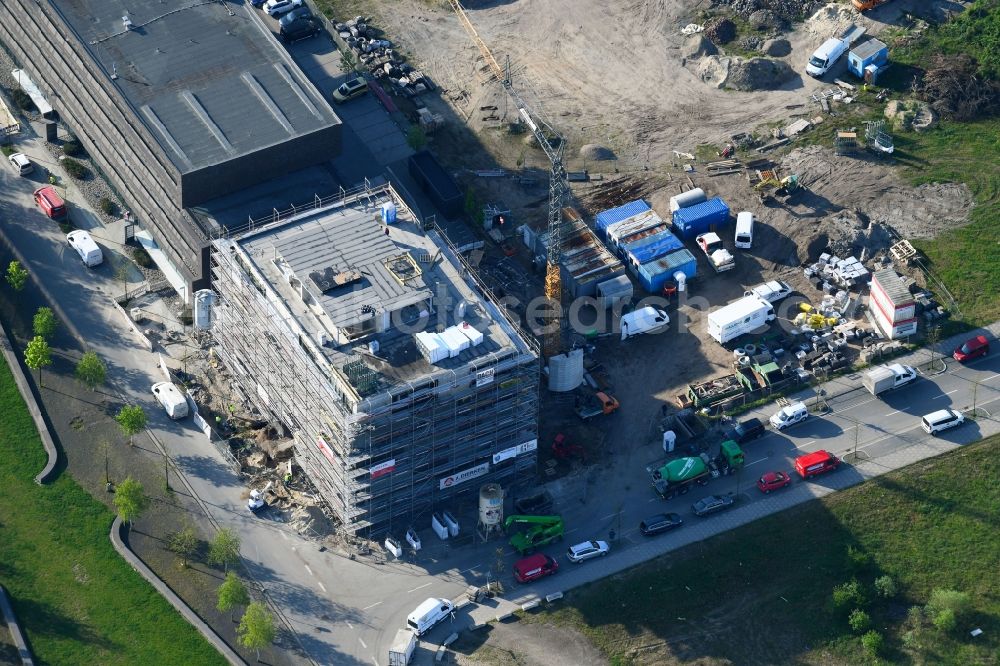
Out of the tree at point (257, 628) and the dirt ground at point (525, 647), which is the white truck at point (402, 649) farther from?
the tree at point (257, 628)

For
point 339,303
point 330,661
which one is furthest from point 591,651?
point 339,303

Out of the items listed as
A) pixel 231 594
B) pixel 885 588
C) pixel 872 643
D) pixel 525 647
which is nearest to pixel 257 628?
pixel 231 594

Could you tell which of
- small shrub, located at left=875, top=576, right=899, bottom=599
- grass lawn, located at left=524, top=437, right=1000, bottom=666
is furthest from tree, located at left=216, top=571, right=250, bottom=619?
small shrub, located at left=875, top=576, right=899, bottom=599

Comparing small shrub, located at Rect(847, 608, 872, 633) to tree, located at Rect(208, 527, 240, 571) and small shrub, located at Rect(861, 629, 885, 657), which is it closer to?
small shrub, located at Rect(861, 629, 885, 657)

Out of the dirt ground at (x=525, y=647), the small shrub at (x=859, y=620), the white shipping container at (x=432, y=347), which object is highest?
the white shipping container at (x=432, y=347)

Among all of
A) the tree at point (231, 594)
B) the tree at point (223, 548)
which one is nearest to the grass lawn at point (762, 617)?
the tree at point (231, 594)

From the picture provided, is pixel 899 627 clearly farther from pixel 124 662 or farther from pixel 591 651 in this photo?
pixel 124 662

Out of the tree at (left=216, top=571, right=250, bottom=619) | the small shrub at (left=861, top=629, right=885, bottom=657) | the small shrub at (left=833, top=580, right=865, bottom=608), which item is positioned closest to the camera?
the small shrub at (left=861, top=629, right=885, bottom=657)
